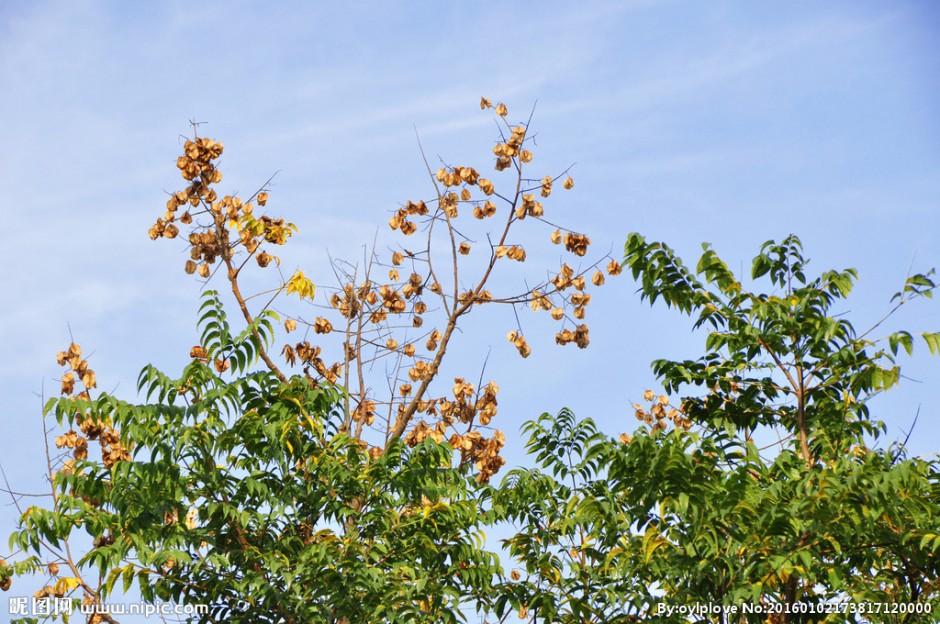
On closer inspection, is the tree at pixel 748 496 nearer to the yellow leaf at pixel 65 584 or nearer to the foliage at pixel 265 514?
the foliage at pixel 265 514

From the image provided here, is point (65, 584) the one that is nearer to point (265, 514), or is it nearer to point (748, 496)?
point (265, 514)

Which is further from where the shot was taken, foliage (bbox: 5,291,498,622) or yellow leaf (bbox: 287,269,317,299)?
yellow leaf (bbox: 287,269,317,299)

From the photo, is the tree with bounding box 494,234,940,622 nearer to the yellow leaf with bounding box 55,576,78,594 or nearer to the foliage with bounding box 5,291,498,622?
the foliage with bounding box 5,291,498,622

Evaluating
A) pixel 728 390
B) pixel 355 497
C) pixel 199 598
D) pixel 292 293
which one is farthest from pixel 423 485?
pixel 292 293

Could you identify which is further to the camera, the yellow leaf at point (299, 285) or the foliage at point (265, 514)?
the yellow leaf at point (299, 285)

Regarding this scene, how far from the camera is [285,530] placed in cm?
782

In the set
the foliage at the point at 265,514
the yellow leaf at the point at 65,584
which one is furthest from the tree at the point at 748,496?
the yellow leaf at the point at 65,584

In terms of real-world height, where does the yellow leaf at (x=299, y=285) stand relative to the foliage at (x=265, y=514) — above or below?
above

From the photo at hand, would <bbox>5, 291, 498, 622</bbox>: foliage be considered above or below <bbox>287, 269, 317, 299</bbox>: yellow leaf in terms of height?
below

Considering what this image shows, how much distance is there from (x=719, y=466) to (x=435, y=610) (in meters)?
2.23

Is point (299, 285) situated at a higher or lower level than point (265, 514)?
higher

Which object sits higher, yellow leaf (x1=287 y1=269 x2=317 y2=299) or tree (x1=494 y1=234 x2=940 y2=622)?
yellow leaf (x1=287 y1=269 x2=317 y2=299)

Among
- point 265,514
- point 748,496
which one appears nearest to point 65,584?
point 265,514

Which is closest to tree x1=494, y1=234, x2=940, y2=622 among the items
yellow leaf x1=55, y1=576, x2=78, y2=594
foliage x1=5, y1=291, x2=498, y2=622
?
foliage x1=5, y1=291, x2=498, y2=622
